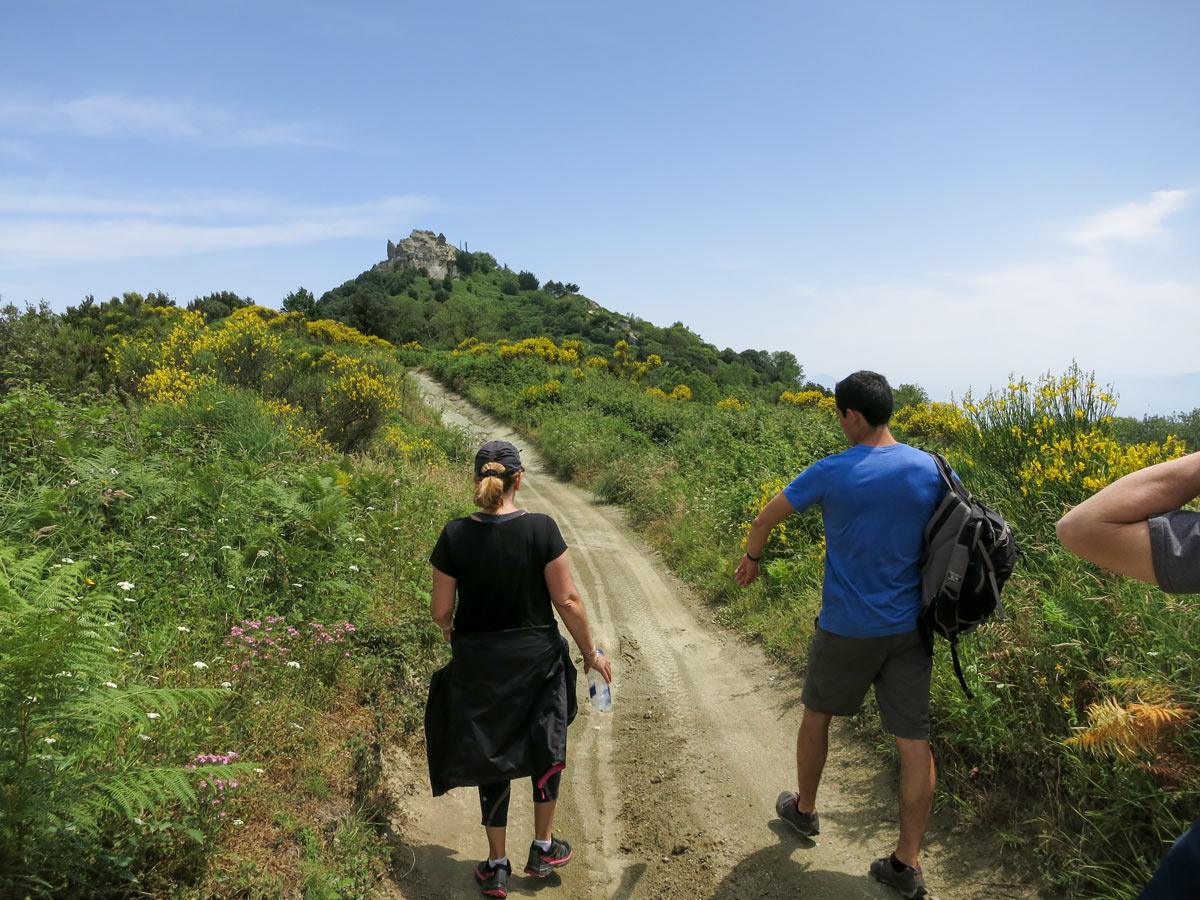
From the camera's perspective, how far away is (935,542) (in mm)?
3090

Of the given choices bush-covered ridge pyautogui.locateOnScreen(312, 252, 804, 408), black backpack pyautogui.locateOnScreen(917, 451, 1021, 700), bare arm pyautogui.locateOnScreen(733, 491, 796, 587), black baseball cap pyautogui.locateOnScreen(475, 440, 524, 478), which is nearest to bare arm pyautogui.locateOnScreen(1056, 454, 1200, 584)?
black backpack pyautogui.locateOnScreen(917, 451, 1021, 700)

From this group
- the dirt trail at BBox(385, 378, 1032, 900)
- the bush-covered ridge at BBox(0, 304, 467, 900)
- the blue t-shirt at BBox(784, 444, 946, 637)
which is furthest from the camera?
the dirt trail at BBox(385, 378, 1032, 900)

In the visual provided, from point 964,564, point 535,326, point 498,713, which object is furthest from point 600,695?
point 535,326

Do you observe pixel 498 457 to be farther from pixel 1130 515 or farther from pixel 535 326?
pixel 535 326

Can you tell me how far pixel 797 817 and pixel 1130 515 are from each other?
8.99 feet

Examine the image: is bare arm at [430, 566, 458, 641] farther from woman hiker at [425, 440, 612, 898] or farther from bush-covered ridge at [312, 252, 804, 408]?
bush-covered ridge at [312, 252, 804, 408]

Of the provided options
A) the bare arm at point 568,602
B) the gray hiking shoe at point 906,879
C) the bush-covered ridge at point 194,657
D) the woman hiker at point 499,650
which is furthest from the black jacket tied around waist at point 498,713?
the gray hiking shoe at point 906,879

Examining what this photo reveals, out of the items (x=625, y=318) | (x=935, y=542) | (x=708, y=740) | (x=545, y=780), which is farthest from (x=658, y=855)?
(x=625, y=318)

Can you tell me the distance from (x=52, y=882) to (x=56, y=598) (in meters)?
1.01

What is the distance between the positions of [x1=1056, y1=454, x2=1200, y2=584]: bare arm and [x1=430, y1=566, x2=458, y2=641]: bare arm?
2398mm

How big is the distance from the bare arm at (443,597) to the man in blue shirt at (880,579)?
142cm

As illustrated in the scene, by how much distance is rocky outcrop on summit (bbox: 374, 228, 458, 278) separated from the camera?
116062 millimetres

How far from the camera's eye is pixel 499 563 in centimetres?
323

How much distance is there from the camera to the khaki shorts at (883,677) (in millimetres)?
3170
